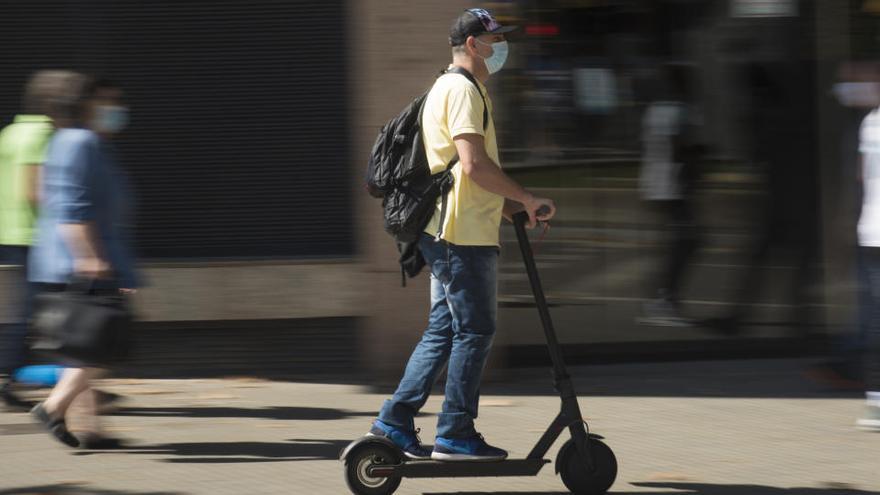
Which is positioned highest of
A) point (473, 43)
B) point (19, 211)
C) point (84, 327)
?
point (473, 43)

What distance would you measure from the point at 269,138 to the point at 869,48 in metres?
3.79

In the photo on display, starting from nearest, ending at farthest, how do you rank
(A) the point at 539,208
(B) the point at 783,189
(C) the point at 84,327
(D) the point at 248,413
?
1. (A) the point at 539,208
2. (C) the point at 84,327
3. (D) the point at 248,413
4. (B) the point at 783,189

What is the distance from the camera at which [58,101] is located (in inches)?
247

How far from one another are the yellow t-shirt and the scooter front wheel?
83 centimetres

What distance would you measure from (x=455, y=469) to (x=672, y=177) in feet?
12.8

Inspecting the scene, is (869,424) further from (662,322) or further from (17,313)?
(17,313)

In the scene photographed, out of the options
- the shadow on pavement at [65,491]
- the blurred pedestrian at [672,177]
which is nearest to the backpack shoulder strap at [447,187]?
the shadow on pavement at [65,491]

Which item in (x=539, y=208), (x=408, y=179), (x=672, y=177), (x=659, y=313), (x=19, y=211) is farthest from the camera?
(x=659, y=313)

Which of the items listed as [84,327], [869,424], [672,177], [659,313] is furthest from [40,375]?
[869,424]

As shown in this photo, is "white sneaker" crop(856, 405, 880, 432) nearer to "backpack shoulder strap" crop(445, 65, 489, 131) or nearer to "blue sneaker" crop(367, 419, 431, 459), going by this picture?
"blue sneaker" crop(367, 419, 431, 459)

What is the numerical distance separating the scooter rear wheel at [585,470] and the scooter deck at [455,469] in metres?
0.13

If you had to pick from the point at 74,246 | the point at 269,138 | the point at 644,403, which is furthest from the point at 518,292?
the point at 74,246

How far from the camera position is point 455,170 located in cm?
527

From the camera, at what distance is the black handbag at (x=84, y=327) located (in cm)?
603
